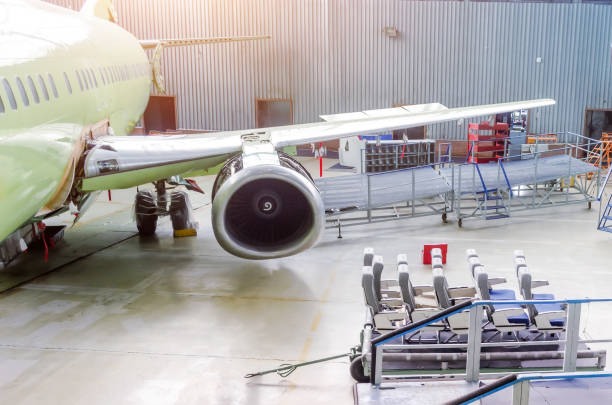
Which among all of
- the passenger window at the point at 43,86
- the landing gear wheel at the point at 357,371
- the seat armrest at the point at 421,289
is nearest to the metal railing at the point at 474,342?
the landing gear wheel at the point at 357,371

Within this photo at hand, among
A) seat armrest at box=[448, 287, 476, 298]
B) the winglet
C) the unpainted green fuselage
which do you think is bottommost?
seat armrest at box=[448, 287, 476, 298]

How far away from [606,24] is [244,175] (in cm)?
1787

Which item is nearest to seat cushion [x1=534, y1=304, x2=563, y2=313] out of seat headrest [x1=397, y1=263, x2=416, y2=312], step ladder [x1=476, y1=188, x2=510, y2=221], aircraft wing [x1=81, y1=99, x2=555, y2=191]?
seat headrest [x1=397, y1=263, x2=416, y2=312]

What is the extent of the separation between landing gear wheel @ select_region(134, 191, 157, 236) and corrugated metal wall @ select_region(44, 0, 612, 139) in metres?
12.5

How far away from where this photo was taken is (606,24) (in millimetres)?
21938

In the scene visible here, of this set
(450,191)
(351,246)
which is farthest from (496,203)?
(351,246)

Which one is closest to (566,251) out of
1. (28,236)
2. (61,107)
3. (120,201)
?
(61,107)

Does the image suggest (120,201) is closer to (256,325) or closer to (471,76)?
(256,325)

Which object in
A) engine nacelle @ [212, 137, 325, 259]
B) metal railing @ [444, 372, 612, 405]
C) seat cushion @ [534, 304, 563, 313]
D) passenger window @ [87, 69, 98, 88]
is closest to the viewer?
metal railing @ [444, 372, 612, 405]

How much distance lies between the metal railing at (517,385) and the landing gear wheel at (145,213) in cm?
1048

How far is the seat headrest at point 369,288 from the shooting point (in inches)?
316

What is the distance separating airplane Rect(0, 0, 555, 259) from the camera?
8047mm

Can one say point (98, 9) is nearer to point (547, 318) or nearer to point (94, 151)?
point (94, 151)

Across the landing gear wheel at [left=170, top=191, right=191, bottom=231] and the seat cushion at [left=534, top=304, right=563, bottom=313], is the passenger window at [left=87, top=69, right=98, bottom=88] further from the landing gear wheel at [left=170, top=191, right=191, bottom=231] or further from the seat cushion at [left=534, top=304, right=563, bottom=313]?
the seat cushion at [left=534, top=304, right=563, bottom=313]
